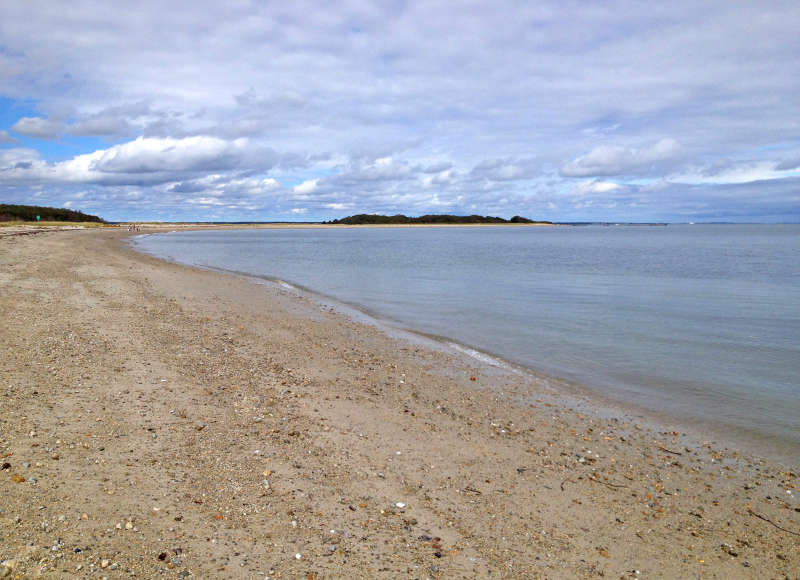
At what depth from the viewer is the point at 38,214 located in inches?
3922

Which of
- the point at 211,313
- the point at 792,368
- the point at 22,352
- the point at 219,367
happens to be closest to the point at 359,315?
the point at 211,313

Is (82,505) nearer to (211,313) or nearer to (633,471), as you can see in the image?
(633,471)

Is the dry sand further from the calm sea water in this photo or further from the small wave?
the calm sea water

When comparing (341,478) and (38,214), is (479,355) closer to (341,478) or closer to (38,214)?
(341,478)

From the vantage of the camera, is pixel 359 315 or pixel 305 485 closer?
pixel 305 485

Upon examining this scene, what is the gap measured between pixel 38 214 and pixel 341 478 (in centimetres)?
11837

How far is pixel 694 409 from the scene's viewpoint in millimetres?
8781

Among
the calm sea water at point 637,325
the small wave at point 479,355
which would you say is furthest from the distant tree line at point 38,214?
the small wave at point 479,355

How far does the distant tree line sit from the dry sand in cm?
10310

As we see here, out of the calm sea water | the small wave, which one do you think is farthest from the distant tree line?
the small wave

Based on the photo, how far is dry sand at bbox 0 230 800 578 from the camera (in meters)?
4.14

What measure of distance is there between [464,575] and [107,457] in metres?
3.81

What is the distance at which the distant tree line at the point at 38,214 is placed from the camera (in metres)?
94.0

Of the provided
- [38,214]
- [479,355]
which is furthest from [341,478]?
Answer: [38,214]
